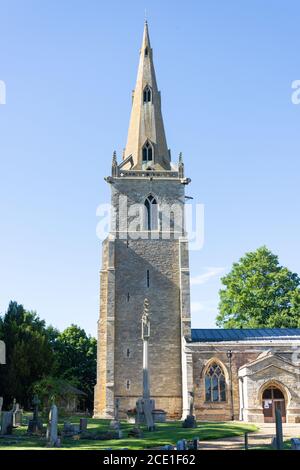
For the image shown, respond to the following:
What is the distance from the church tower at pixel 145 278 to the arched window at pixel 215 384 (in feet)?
4.16

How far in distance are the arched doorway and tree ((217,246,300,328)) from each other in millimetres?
12032

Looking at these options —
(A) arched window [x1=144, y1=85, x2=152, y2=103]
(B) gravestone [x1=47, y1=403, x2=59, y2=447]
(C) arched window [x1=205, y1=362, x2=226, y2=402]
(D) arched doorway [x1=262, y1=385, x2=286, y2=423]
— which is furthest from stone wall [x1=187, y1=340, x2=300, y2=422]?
(A) arched window [x1=144, y1=85, x2=152, y2=103]

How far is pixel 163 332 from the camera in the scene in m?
34.5

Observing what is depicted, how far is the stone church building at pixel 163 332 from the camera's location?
30.2 metres

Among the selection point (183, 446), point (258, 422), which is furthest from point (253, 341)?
point (183, 446)

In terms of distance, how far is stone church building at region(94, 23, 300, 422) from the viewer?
3024cm

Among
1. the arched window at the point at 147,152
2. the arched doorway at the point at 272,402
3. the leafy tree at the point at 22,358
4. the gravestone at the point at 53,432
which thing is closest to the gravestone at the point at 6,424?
the gravestone at the point at 53,432

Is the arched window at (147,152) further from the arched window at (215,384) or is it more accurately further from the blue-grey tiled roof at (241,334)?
the arched window at (215,384)

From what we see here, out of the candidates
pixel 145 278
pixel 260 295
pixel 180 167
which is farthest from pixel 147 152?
pixel 260 295

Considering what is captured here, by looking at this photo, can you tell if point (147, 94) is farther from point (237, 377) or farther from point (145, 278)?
point (237, 377)

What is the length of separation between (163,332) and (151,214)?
857 cm

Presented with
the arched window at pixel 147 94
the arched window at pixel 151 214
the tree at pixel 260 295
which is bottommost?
the tree at pixel 260 295

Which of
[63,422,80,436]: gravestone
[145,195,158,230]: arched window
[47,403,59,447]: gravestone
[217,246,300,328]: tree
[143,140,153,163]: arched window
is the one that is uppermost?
[143,140,153,163]: arched window

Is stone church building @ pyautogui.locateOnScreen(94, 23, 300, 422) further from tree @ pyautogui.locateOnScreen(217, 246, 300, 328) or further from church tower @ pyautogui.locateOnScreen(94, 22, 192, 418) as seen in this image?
tree @ pyautogui.locateOnScreen(217, 246, 300, 328)
